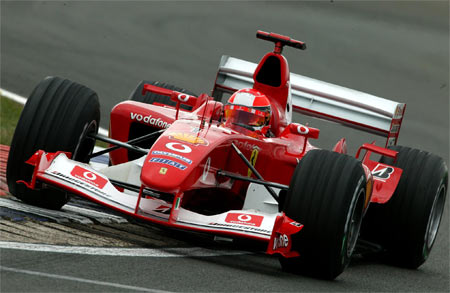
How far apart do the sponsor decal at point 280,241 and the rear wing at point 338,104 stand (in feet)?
10.2

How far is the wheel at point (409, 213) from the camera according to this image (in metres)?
8.15

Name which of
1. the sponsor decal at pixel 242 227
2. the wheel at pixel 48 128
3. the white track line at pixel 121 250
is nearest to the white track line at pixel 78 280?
the white track line at pixel 121 250

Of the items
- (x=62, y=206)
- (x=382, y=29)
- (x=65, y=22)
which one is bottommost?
(x=62, y=206)

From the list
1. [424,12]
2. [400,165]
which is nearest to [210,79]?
[424,12]

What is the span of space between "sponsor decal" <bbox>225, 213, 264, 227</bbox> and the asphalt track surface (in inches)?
244

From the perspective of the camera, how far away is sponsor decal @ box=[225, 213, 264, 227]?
608cm

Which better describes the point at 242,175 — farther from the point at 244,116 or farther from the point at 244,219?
the point at 244,219

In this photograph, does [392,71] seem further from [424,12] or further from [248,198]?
[248,198]

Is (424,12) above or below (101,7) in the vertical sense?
above

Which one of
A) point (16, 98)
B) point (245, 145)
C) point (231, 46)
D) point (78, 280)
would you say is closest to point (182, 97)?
point (245, 145)

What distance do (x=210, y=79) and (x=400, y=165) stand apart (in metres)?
7.63

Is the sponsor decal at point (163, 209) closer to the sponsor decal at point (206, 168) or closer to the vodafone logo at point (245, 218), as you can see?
the sponsor decal at point (206, 168)

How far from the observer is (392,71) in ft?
54.0

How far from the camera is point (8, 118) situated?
11578mm
